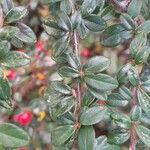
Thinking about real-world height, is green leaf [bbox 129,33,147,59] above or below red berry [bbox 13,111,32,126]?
above

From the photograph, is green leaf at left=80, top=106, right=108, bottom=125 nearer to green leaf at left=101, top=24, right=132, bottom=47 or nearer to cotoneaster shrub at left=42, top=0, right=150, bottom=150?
cotoneaster shrub at left=42, top=0, right=150, bottom=150

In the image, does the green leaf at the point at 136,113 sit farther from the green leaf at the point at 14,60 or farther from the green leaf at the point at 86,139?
the green leaf at the point at 14,60

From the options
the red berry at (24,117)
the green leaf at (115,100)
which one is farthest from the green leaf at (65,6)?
the red berry at (24,117)

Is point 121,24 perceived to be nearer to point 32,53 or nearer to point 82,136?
point 82,136

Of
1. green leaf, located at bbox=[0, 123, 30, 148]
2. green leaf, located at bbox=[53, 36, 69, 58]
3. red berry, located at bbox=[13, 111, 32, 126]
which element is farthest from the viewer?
red berry, located at bbox=[13, 111, 32, 126]

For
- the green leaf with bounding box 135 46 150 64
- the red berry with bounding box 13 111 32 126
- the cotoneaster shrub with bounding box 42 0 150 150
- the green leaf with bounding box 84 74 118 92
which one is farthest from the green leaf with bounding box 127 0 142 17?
the red berry with bounding box 13 111 32 126

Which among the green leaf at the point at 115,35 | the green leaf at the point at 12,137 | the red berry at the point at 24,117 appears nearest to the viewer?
the green leaf at the point at 12,137

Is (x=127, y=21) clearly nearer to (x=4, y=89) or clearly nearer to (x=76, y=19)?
(x=76, y=19)

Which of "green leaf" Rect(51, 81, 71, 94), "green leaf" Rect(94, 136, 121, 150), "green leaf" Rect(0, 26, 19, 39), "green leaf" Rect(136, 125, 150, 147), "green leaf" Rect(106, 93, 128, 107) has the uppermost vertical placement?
"green leaf" Rect(0, 26, 19, 39)
